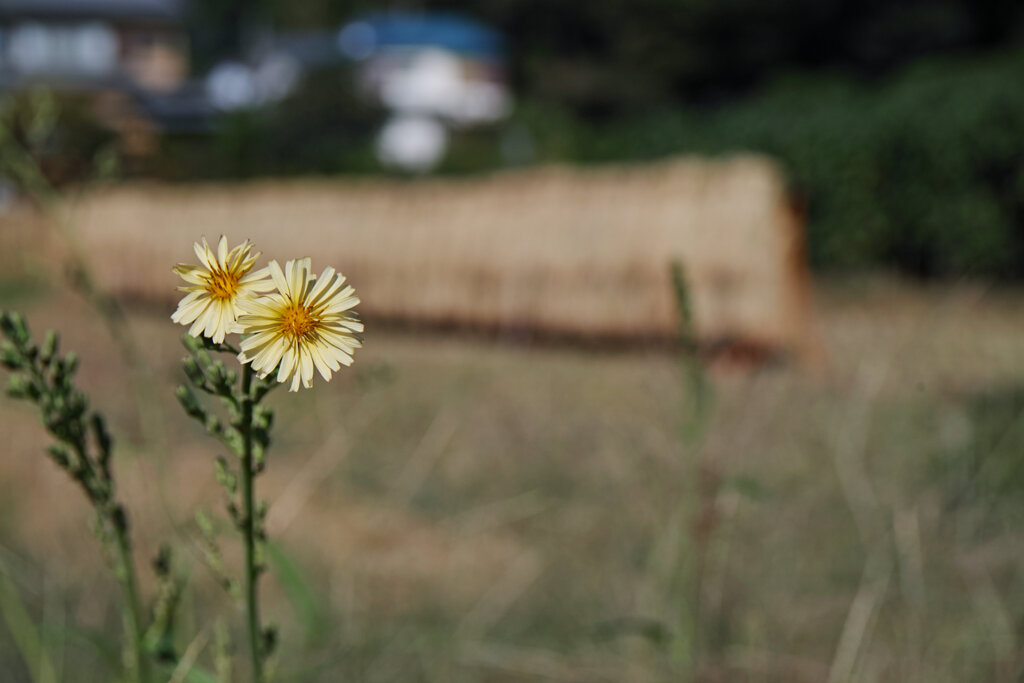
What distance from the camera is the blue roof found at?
44381 millimetres

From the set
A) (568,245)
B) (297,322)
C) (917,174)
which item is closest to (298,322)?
(297,322)

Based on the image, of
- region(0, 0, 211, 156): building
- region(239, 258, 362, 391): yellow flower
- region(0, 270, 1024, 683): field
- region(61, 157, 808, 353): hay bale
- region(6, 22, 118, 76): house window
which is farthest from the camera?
region(6, 22, 118, 76): house window

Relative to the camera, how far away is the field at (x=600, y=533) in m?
1.16

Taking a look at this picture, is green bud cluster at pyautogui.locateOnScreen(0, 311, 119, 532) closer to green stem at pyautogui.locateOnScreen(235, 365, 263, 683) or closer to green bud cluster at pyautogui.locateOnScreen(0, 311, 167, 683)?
green bud cluster at pyautogui.locateOnScreen(0, 311, 167, 683)

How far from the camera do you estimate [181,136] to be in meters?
29.9

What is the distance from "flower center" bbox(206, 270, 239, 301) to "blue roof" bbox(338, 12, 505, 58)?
44.4 m

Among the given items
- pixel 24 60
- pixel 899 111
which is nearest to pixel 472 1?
pixel 24 60

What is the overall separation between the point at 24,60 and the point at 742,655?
1665 inches

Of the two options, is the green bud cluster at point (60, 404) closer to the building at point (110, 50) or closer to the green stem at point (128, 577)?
the green stem at point (128, 577)

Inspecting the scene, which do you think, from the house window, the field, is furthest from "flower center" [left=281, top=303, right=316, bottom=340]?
the house window

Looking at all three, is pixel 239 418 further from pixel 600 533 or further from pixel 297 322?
pixel 600 533

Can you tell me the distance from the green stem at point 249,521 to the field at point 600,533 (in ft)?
0.57

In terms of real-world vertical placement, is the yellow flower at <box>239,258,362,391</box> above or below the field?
above

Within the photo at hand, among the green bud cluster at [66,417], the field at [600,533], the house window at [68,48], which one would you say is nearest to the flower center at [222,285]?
the green bud cluster at [66,417]
